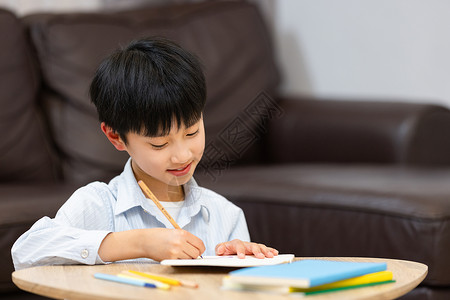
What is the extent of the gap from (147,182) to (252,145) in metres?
1.04

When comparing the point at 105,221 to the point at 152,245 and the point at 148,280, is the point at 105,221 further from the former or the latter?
the point at 148,280

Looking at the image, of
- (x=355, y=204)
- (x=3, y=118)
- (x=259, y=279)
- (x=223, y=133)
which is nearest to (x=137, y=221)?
(x=259, y=279)

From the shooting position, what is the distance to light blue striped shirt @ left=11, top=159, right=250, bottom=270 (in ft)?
2.88

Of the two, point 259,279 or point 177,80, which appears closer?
point 259,279

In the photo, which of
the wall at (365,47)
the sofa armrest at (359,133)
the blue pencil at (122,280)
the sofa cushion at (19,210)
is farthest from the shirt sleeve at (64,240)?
the wall at (365,47)

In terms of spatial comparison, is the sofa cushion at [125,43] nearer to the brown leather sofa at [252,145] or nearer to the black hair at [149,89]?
the brown leather sofa at [252,145]

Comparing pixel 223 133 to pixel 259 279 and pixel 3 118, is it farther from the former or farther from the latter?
pixel 259 279

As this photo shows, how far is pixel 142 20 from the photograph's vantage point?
204 centimetres

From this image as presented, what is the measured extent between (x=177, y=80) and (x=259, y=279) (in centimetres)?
38

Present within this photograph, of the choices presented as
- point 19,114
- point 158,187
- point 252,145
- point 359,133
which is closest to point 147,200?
point 158,187

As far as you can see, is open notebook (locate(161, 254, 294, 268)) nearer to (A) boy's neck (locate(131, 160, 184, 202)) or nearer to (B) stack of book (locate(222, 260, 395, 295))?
(B) stack of book (locate(222, 260, 395, 295))

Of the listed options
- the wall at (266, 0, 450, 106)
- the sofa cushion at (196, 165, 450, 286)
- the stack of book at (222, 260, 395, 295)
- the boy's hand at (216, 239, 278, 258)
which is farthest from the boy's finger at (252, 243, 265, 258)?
the wall at (266, 0, 450, 106)

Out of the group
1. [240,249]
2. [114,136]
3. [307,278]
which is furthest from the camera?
[114,136]

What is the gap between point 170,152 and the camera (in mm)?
951
